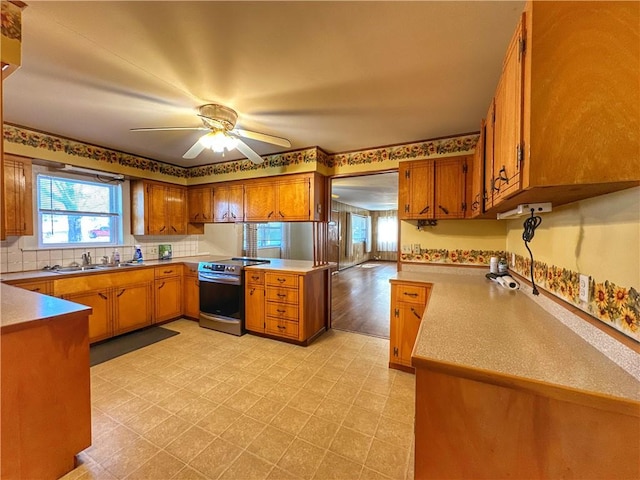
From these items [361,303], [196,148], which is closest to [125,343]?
[196,148]

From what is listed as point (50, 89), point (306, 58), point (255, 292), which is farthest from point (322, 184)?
point (50, 89)

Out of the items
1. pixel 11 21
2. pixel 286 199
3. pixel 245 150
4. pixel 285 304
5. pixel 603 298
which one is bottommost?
pixel 285 304

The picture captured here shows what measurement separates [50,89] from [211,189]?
2.22 metres

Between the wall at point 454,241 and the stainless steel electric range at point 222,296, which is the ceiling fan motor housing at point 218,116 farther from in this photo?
the wall at point 454,241

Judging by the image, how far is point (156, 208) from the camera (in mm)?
3908

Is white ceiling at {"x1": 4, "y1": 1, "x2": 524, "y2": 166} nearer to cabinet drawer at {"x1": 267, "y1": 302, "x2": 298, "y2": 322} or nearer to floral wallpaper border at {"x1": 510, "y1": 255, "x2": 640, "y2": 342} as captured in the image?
floral wallpaper border at {"x1": 510, "y1": 255, "x2": 640, "y2": 342}

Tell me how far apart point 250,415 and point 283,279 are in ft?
4.85

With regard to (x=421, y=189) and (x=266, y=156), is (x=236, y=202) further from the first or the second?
(x=421, y=189)

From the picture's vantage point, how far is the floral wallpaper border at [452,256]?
2.83m

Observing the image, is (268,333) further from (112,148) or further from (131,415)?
(112,148)

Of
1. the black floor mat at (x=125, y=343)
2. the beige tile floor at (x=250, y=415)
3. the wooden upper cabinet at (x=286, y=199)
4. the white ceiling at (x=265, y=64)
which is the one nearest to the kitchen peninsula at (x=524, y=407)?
the beige tile floor at (x=250, y=415)

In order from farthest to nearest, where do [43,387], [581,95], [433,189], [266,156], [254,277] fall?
[266,156], [254,277], [433,189], [43,387], [581,95]

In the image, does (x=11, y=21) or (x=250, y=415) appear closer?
(x=11, y=21)

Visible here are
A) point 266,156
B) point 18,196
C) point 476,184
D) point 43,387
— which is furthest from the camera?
point 266,156
